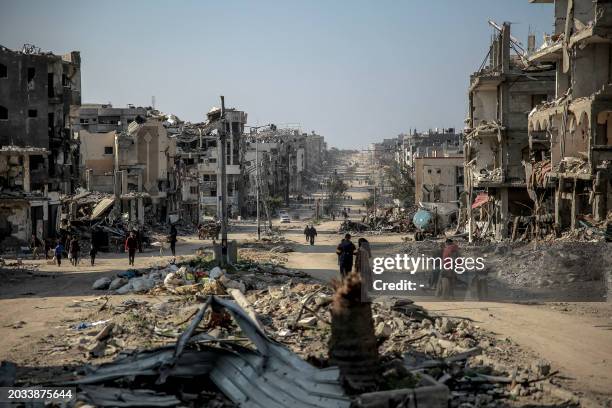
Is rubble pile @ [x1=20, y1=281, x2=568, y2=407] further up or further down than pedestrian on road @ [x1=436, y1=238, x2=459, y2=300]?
further down

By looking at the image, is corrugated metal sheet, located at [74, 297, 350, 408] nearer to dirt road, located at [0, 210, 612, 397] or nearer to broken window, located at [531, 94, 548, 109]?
dirt road, located at [0, 210, 612, 397]

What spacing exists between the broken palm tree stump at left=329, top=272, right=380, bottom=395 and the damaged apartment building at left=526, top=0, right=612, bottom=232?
19037mm

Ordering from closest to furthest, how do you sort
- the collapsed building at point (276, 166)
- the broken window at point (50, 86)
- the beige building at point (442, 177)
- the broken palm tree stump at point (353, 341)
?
1. the broken palm tree stump at point (353, 341)
2. the broken window at point (50, 86)
3. the beige building at point (442, 177)
4. the collapsed building at point (276, 166)

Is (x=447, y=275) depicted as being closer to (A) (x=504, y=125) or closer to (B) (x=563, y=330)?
(B) (x=563, y=330)

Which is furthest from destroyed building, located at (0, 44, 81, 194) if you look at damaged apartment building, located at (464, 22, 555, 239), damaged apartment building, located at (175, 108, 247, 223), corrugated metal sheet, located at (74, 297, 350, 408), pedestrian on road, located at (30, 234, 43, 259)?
corrugated metal sheet, located at (74, 297, 350, 408)

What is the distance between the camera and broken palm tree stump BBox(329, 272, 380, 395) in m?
10.6

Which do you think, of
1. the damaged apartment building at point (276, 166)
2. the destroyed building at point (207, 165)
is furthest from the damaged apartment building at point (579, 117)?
the destroyed building at point (207, 165)

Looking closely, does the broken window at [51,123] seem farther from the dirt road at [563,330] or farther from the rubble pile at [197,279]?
the dirt road at [563,330]

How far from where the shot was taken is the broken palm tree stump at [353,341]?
34.7ft

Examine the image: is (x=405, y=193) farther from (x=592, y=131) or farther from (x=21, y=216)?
(x=592, y=131)

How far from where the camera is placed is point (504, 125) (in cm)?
4519

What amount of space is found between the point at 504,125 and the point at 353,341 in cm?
3670

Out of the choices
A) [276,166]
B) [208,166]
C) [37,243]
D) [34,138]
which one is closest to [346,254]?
[37,243]

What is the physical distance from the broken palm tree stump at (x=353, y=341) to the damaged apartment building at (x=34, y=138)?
35.7 m
